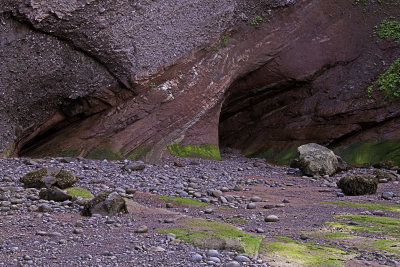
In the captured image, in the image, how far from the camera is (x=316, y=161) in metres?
14.5

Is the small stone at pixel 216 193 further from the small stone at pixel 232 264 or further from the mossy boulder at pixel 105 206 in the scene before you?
the small stone at pixel 232 264

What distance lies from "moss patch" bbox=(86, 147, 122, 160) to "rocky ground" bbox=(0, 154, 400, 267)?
8.31 ft

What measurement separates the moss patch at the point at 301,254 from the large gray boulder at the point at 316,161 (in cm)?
859

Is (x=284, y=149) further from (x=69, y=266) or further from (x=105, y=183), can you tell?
(x=69, y=266)

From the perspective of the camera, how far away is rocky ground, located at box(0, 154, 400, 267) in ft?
16.8

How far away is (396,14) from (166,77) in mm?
10969

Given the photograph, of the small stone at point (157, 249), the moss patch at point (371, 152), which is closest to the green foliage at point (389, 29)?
the moss patch at point (371, 152)

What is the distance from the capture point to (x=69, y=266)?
15.3 ft

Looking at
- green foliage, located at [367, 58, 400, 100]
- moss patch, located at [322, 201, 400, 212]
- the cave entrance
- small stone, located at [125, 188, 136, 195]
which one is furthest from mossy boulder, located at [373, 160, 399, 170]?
small stone, located at [125, 188, 136, 195]

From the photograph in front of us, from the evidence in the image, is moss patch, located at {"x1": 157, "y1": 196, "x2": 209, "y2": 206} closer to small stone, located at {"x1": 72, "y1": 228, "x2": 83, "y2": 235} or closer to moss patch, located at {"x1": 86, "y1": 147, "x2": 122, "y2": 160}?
small stone, located at {"x1": 72, "y1": 228, "x2": 83, "y2": 235}

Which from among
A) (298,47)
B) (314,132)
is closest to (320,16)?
(298,47)

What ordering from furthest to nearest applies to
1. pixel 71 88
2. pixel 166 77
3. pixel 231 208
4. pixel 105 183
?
pixel 166 77 → pixel 71 88 → pixel 105 183 → pixel 231 208

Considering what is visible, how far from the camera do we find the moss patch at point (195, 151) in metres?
16.0

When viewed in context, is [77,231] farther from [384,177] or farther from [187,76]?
[187,76]
